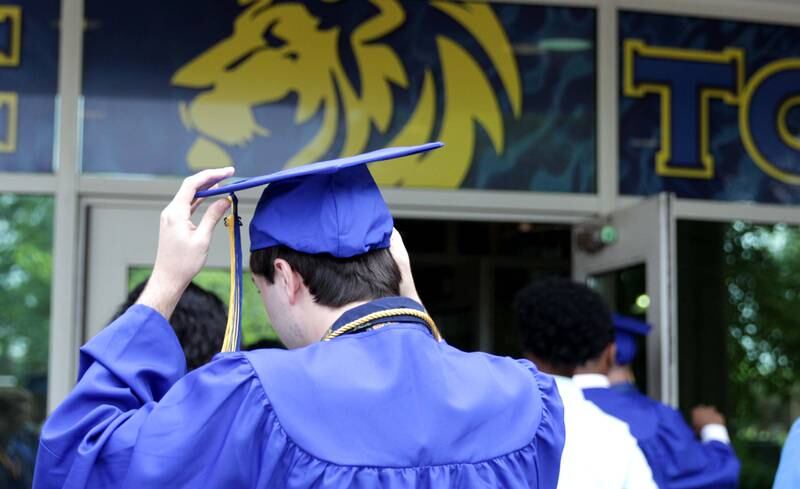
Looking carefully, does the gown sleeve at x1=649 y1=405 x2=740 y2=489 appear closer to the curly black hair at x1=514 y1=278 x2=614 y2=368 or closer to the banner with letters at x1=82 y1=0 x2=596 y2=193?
the curly black hair at x1=514 y1=278 x2=614 y2=368

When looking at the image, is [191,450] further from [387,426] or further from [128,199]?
[128,199]

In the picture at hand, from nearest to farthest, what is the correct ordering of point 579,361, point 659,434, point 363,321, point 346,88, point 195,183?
point 363,321 < point 195,183 < point 579,361 < point 659,434 < point 346,88

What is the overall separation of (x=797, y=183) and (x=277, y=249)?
4.00 meters

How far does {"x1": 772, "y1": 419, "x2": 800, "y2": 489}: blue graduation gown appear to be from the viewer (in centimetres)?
235

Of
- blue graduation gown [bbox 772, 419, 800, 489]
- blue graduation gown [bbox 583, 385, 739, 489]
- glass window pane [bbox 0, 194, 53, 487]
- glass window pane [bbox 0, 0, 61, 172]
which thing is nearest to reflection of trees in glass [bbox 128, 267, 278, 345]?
glass window pane [bbox 0, 194, 53, 487]

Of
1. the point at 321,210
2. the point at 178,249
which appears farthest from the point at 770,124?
the point at 178,249

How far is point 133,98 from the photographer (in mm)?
4785

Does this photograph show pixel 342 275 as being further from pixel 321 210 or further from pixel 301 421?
pixel 301 421

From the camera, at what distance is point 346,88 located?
4.98m

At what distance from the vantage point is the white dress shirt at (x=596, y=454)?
9.34 ft

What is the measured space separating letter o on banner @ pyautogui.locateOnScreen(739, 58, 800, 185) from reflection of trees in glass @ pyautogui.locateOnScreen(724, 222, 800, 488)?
1708 mm

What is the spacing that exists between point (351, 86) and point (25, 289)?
61.7 inches

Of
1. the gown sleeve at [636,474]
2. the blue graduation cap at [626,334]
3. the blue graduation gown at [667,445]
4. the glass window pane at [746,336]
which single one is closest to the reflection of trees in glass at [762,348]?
the glass window pane at [746,336]

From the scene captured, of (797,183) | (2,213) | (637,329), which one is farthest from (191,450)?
(797,183)
